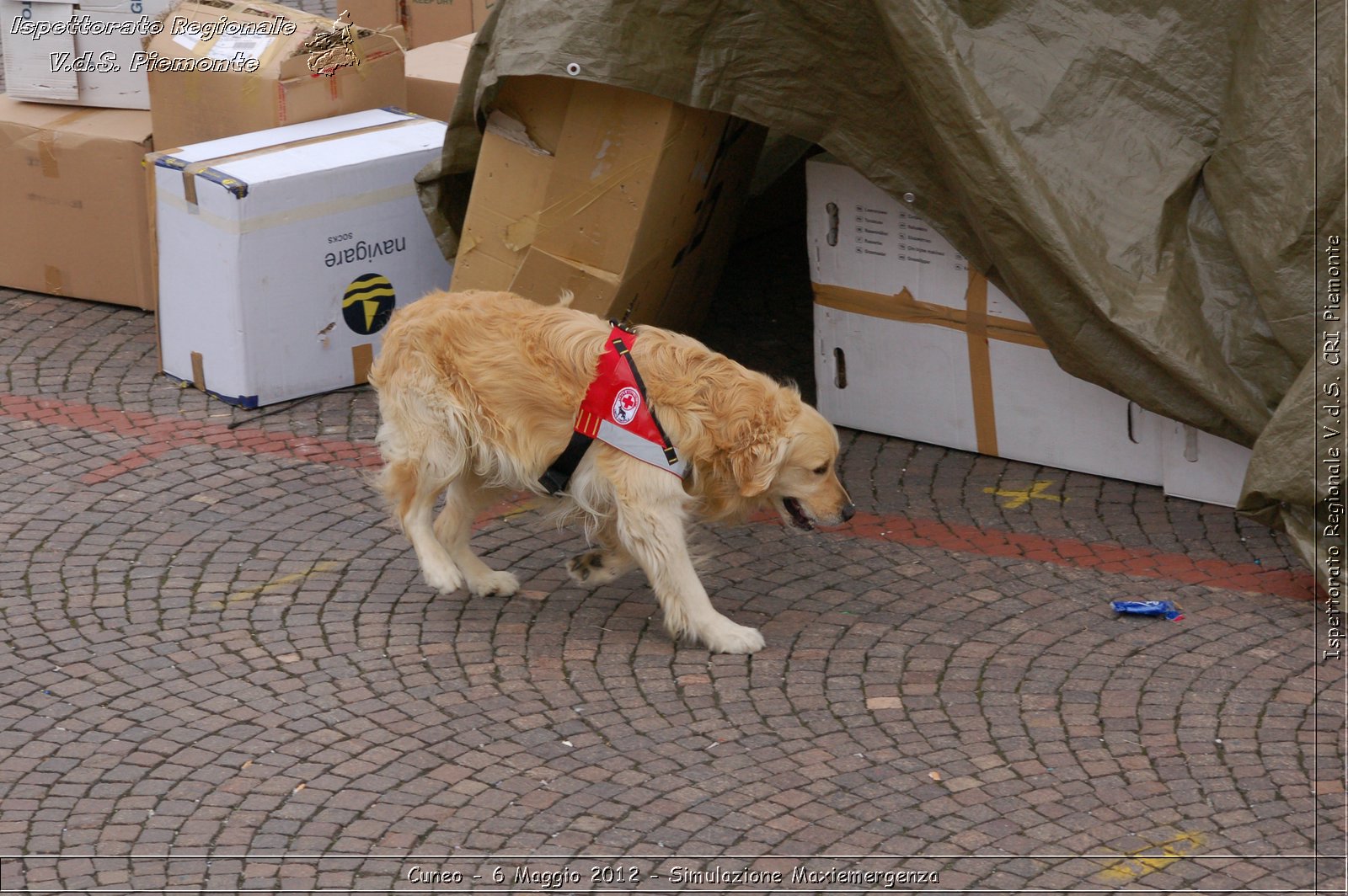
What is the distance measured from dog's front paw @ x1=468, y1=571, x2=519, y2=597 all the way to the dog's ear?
1124 millimetres

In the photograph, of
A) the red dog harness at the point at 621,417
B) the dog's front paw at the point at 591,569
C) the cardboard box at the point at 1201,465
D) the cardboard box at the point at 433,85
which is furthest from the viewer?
the cardboard box at the point at 433,85

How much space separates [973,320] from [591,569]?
2.13m

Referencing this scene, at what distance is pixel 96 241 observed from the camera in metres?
8.08

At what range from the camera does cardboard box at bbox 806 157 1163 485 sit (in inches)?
251

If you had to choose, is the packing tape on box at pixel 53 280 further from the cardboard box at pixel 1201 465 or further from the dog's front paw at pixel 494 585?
the cardboard box at pixel 1201 465

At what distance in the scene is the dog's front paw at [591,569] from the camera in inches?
219

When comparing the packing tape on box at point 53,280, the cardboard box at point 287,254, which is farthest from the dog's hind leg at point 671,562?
the packing tape on box at point 53,280

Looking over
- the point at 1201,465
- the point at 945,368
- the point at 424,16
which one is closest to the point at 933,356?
the point at 945,368

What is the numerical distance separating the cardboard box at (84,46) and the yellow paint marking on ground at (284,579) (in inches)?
141

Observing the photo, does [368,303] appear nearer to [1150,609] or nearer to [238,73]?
[238,73]

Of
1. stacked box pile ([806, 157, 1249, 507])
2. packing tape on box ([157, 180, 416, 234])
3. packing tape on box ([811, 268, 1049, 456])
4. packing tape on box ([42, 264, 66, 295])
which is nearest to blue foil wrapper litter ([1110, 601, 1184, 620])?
stacked box pile ([806, 157, 1249, 507])

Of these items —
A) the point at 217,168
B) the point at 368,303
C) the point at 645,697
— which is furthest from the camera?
the point at 368,303

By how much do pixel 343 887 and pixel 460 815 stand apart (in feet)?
1.42

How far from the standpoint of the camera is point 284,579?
226 inches
